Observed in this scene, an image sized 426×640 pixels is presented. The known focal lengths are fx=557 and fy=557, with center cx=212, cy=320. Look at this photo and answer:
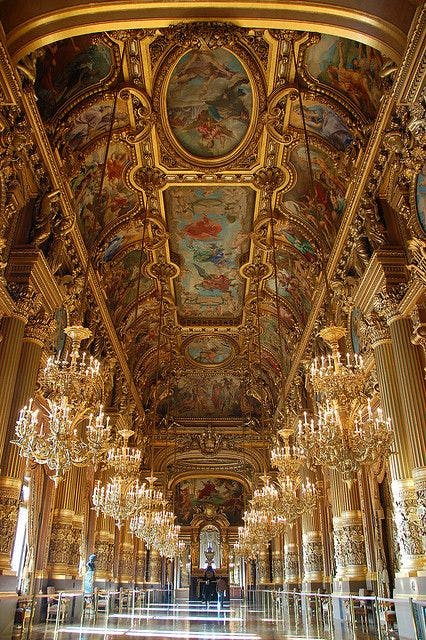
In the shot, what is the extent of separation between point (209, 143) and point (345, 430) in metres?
7.69

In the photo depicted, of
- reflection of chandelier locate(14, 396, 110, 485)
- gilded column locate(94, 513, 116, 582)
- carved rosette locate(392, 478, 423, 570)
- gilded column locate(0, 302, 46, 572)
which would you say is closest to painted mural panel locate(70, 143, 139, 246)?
gilded column locate(0, 302, 46, 572)

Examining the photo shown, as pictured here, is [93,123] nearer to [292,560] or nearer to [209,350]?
[209,350]

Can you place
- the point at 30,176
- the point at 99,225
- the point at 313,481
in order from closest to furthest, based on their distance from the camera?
the point at 30,176 < the point at 99,225 < the point at 313,481

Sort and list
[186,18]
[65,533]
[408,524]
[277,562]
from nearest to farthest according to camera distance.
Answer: [408,524] → [186,18] → [65,533] → [277,562]

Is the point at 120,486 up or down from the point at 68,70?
down

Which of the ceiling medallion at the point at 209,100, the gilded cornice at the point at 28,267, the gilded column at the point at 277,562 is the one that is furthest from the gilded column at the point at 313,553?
the gilded cornice at the point at 28,267

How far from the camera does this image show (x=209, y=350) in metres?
23.0

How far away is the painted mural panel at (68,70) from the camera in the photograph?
31.1 feet

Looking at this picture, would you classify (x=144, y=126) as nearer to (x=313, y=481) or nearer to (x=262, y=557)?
(x=313, y=481)

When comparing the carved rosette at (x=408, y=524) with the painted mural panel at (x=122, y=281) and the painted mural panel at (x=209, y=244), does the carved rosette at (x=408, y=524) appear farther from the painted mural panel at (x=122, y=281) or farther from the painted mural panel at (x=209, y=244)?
the painted mural panel at (x=122, y=281)

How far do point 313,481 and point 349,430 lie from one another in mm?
10215

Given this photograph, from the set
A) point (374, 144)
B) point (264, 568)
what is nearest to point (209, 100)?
point (374, 144)

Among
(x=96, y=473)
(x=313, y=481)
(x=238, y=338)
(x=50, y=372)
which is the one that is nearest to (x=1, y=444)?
(x=50, y=372)

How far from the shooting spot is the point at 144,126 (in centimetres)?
1145
